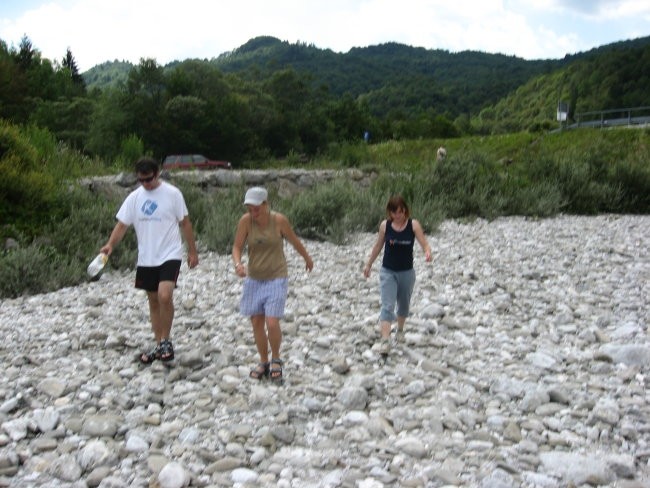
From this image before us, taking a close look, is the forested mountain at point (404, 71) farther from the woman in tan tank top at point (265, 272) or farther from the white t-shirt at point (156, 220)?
the woman in tan tank top at point (265, 272)

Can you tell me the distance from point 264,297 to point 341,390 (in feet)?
2.89

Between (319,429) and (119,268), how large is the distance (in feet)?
18.6

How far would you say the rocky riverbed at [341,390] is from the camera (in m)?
3.59

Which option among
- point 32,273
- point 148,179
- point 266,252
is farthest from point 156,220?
point 32,273

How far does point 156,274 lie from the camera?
5.23m

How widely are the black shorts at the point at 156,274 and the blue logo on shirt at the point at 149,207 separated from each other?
42 centimetres

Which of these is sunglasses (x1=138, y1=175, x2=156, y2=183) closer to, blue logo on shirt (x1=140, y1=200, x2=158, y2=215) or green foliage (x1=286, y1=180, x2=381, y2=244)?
blue logo on shirt (x1=140, y1=200, x2=158, y2=215)

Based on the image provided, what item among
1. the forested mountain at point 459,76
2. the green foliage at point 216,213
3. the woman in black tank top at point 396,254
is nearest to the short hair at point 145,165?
the woman in black tank top at point 396,254

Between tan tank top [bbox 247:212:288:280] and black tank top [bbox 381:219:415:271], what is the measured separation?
4.05ft

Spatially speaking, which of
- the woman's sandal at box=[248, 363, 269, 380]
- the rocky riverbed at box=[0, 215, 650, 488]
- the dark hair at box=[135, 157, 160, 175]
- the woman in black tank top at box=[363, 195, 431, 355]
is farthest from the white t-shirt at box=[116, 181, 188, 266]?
the woman in black tank top at box=[363, 195, 431, 355]

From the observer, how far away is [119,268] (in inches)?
355

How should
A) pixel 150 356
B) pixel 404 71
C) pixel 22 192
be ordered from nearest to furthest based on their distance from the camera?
pixel 150 356 < pixel 22 192 < pixel 404 71

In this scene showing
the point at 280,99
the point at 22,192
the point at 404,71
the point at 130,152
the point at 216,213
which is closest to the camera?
the point at 22,192

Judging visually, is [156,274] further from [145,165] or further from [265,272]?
[265,272]
